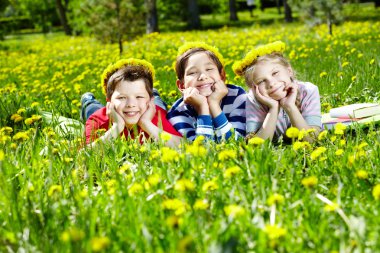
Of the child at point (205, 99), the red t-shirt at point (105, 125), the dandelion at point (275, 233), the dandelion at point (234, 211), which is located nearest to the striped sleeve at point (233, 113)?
the child at point (205, 99)

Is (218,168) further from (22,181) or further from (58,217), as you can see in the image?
(22,181)

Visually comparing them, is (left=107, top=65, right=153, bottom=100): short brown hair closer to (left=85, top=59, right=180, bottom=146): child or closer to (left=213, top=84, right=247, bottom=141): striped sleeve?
(left=85, top=59, right=180, bottom=146): child

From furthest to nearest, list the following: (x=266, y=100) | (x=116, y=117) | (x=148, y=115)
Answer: (x=148, y=115), (x=266, y=100), (x=116, y=117)

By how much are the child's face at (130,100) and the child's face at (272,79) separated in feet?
2.51

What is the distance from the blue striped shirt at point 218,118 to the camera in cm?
372

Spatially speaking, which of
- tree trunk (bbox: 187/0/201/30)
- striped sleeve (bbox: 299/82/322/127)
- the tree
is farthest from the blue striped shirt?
tree trunk (bbox: 187/0/201/30)

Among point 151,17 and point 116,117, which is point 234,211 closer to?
point 116,117

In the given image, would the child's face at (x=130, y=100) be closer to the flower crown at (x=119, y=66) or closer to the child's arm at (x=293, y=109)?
the flower crown at (x=119, y=66)

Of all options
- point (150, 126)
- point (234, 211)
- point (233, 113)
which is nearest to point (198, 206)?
point (234, 211)

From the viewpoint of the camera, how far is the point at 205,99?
12.4ft

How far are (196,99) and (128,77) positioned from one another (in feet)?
1.61

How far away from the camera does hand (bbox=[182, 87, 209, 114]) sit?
373 cm

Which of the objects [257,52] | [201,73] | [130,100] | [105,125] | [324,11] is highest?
[324,11]

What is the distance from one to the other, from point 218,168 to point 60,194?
67 cm
